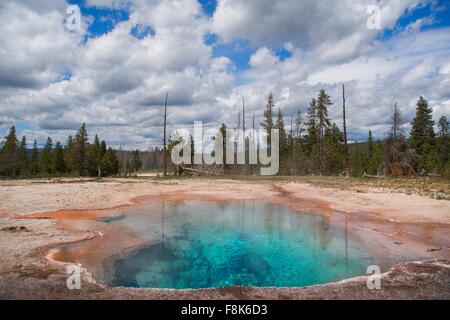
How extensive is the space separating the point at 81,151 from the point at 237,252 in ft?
167

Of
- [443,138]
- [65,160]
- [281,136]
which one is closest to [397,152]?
[281,136]

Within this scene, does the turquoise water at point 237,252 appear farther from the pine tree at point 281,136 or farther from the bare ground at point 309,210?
the pine tree at point 281,136

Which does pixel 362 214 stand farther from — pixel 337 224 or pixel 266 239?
pixel 266 239

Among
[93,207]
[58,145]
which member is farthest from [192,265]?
[58,145]

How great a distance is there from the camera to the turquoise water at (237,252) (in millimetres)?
6879

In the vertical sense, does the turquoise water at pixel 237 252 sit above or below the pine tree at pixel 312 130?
below

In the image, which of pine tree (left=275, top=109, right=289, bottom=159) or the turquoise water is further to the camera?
pine tree (left=275, top=109, right=289, bottom=159)

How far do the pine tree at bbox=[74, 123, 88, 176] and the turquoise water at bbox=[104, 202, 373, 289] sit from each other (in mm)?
44211

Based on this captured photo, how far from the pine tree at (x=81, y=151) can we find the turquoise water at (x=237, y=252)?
145 feet

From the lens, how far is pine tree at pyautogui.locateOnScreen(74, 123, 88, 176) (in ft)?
171

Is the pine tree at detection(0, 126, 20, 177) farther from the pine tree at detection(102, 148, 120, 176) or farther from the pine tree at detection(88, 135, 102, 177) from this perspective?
the pine tree at detection(102, 148, 120, 176)
